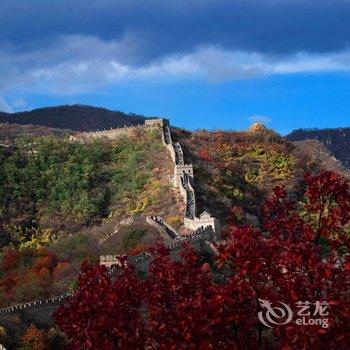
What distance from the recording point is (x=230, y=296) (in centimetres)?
1261

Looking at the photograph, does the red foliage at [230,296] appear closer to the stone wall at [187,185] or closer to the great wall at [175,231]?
the great wall at [175,231]

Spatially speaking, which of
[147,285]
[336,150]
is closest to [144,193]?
[147,285]

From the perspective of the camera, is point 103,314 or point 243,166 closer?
point 103,314

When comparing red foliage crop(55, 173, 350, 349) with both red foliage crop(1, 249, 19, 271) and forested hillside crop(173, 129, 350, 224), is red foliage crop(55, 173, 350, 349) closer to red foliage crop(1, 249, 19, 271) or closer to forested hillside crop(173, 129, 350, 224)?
red foliage crop(1, 249, 19, 271)

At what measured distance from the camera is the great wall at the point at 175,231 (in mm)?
34062

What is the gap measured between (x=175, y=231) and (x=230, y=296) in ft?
112

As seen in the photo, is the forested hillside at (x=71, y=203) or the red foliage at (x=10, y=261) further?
the red foliage at (x=10, y=261)

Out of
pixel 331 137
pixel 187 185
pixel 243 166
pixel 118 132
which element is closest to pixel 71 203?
pixel 187 185

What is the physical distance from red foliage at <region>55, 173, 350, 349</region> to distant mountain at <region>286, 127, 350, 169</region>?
130 metres

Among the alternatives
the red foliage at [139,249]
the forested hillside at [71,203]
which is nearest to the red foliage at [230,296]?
the forested hillside at [71,203]

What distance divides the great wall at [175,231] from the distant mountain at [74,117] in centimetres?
6842

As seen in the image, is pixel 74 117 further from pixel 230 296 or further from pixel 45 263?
pixel 230 296

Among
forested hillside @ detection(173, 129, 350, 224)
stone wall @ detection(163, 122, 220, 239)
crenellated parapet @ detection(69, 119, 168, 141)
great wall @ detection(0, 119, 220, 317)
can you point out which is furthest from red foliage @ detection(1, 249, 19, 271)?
crenellated parapet @ detection(69, 119, 168, 141)

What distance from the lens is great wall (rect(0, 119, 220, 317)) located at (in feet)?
112
